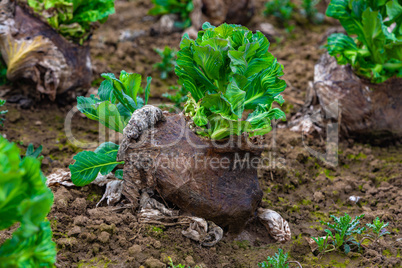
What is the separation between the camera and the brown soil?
228 centimetres

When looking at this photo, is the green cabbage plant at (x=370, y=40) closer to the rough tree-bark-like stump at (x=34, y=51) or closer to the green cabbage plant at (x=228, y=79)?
the green cabbage plant at (x=228, y=79)

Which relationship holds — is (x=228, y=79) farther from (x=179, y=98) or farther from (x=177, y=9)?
(x=177, y=9)

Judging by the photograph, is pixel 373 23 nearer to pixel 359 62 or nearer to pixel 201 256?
pixel 359 62

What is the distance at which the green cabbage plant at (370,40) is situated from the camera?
10.7 ft

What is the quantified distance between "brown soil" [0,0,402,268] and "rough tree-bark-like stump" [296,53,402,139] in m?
0.16

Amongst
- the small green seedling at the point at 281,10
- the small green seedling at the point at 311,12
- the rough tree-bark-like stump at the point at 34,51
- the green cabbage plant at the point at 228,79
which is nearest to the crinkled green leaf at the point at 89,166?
the green cabbage plant at the point at 228,79

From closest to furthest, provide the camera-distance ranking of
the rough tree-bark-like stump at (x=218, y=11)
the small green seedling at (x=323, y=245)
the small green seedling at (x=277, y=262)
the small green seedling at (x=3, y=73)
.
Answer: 1. the small green seedling at (x=277, y=262)
2. the small green seedling at (x=323, y=245)
3. the small green seedling at (x=3, y=73)
4. the rough tree-bark-like stump at (x=218, y=11)

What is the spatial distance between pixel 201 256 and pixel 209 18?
3.56 metres

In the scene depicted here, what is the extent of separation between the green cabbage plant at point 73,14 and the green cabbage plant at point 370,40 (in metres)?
2.08

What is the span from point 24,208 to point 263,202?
175cm

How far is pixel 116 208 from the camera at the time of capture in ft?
8.21

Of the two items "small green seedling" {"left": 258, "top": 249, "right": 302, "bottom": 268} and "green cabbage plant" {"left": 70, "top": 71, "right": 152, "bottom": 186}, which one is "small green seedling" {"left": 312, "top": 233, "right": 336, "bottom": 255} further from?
"green cabbage plant" {"left": 70, "top": 71, "right": 152, "bottom": 186}

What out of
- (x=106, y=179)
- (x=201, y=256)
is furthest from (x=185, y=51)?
(x=201, y=256)

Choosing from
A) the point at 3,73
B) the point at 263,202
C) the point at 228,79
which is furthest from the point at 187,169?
the point at 3,73
